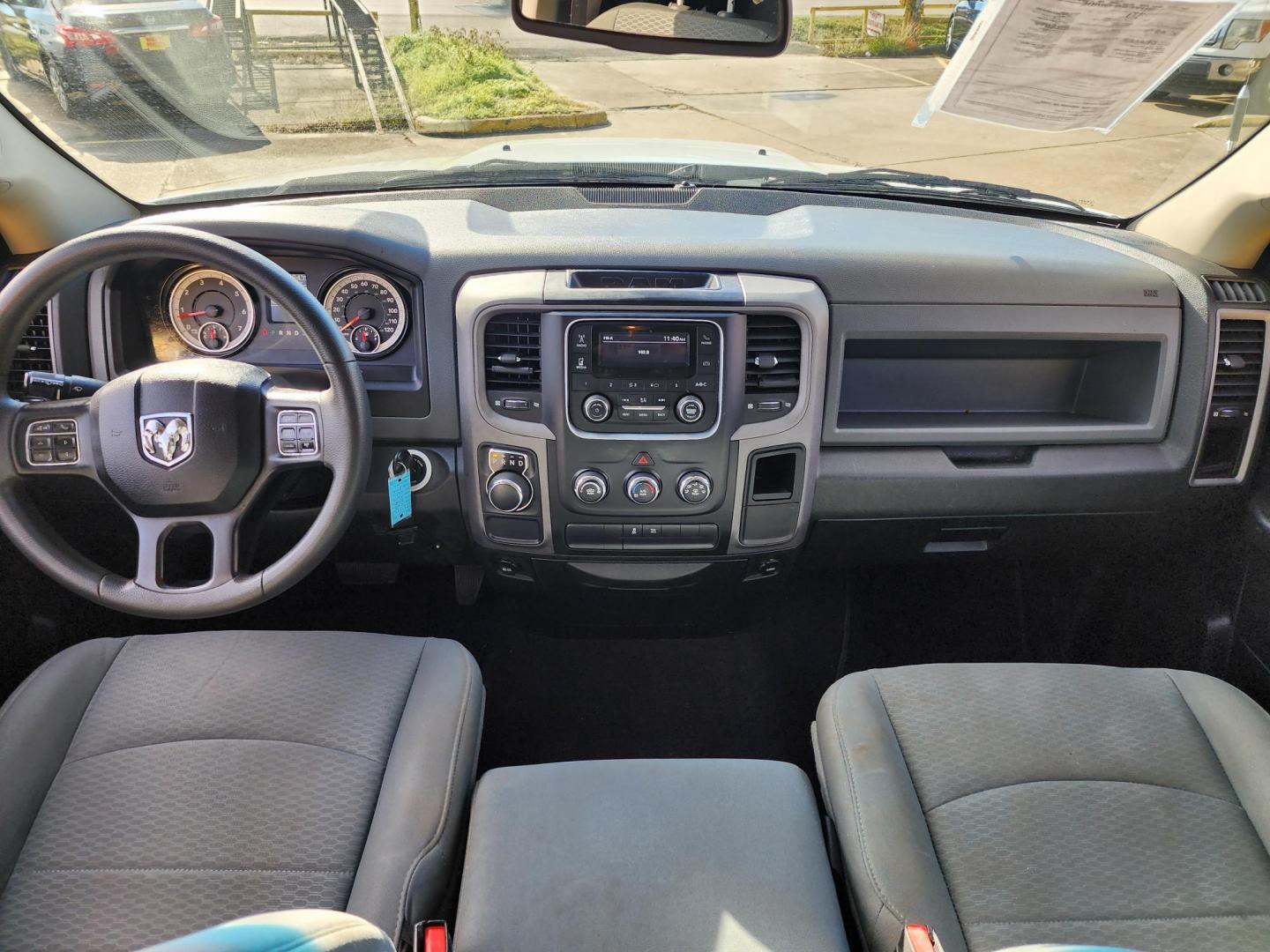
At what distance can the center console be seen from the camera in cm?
202

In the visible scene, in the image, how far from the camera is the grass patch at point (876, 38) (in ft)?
8.23

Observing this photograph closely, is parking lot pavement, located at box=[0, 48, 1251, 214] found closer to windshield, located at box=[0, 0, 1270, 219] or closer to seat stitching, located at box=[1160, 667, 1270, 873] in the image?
windshield, located at box=[0, 0, 1270, 219]

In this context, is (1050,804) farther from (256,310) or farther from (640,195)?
(256,310)

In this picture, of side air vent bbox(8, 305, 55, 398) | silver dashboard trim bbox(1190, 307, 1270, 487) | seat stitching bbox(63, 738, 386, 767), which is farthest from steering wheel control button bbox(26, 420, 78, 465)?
silver dashboard trim bbox(1190, 307, 1270, 487)

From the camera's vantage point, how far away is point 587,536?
2238 mm

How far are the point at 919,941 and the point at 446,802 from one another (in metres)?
0.75

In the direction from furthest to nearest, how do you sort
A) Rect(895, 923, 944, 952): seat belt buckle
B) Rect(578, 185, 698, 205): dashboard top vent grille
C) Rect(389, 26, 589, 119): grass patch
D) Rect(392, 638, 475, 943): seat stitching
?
1. Rect(389, 26, 589, 119): grass patch
2. Rect(578, 185, 698, 205): dashboard top vent grille
3. Rect(392, 638, 475, 943): seat stitching
4. Rect(895, 923, 944, 952): seat belt buckle

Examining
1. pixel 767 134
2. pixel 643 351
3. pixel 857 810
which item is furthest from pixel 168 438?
pixel 767 134

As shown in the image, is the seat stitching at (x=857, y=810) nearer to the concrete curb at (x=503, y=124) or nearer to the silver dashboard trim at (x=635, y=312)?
the silver dashboard trim at (x=635, y=312)

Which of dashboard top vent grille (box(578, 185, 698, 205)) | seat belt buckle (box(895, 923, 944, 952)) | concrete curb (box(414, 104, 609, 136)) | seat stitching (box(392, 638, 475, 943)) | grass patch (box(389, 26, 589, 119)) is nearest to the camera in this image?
seat belt buckle (box(895, 923, 944, 952))

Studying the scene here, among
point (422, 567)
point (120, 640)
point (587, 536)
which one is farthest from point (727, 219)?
point (120, 640)

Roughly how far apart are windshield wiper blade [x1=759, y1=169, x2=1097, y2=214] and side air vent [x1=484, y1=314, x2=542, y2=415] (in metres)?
0.84

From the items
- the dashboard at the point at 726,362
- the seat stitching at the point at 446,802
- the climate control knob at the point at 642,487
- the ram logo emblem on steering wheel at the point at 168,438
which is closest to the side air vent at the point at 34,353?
the dashboard at the point at 726,362

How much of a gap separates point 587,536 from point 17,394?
1248 mm
